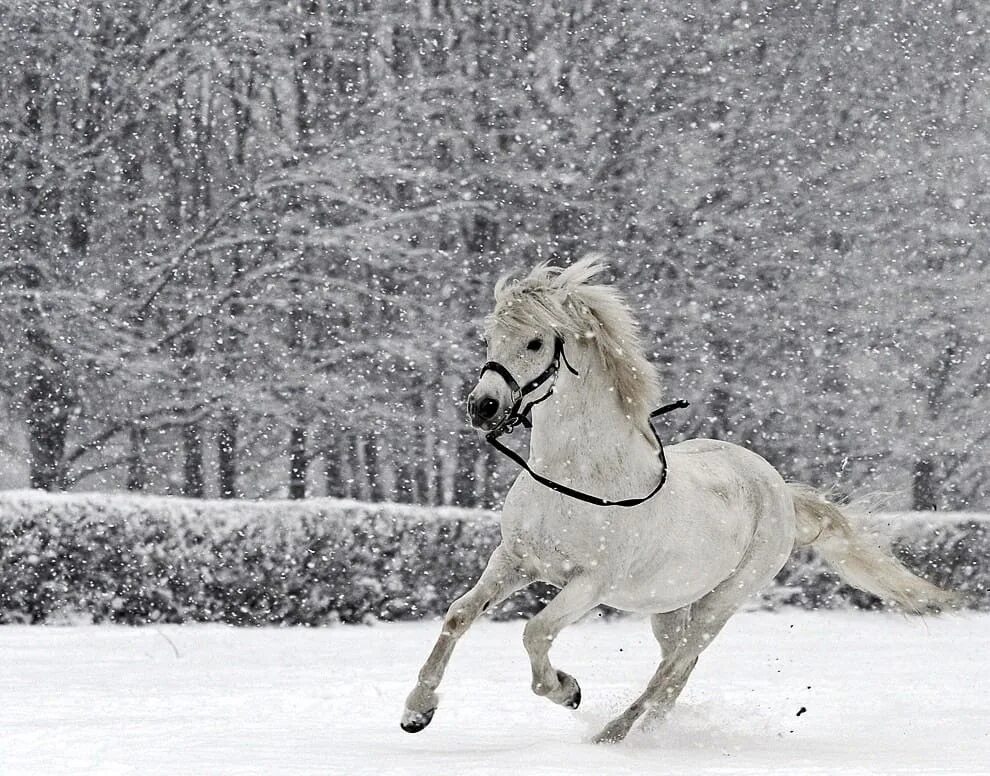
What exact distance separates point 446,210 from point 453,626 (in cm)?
1179

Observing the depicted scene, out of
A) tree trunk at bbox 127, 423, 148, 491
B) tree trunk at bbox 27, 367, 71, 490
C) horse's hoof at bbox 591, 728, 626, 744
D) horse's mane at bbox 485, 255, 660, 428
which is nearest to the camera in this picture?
horse's mane at bbox 485, 255, 660, 428

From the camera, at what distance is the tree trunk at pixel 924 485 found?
19.0 metres

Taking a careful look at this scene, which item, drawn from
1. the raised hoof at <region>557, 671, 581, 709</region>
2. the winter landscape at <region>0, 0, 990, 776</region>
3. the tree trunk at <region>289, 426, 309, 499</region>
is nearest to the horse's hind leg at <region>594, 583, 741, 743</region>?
the raised hoof at <region>557, 671, 581, 709</region>

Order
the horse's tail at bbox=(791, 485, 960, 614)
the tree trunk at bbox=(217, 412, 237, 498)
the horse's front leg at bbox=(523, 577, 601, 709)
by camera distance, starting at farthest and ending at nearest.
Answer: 1. the tree trunk at bbox=(217, 412, 237, 498)
2. the horse's tail at bbox=(791, 485, 960, 614)
3. the horse's front leg at bbox=(523, 577, 601, 709)

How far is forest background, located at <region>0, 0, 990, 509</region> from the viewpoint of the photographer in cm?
1700

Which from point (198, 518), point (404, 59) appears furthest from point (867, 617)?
point (404, 59)

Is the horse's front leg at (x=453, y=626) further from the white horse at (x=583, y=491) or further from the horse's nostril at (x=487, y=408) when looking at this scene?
the horse's nostril at (x=487, y=408)

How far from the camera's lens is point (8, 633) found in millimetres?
11234

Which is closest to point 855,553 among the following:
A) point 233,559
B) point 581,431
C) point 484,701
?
point 484,701

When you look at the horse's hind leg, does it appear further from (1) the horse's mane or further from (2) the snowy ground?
(1) the horse's mane

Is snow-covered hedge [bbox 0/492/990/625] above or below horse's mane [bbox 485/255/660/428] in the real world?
below

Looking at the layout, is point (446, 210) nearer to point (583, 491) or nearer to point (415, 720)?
point (583, 491)

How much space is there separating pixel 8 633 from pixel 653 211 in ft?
30.0

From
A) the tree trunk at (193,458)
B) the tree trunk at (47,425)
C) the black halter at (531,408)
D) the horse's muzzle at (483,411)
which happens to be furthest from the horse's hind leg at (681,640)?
the tree trunk at (193,458)
